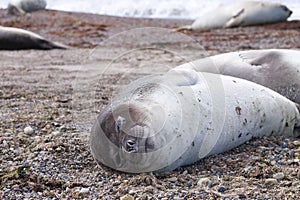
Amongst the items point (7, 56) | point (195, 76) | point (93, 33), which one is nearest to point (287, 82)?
point (195, 76)

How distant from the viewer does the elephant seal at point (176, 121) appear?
250 centimetres

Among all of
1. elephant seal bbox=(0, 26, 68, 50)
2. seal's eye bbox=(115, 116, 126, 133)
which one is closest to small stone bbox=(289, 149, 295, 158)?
seal's eye bbox=(115, 116, 126, 133)

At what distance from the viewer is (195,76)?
3029mm

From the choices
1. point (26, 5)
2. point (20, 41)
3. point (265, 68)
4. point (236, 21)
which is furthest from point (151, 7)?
point (265, 68)

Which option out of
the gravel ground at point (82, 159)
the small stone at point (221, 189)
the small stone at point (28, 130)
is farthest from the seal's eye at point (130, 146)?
the small stone at point (28, 130)

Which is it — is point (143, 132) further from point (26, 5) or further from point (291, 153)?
point (26, 5)

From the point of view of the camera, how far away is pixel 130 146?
2467 millimetres

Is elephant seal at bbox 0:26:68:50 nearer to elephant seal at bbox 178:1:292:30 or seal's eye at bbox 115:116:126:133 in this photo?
elephant seal at bbox 178:1:292:30

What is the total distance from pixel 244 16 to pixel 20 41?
588cm

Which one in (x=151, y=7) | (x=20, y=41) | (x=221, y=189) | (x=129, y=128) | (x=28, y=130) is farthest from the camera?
(x=151, y=7)

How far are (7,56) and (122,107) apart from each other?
6054 mm

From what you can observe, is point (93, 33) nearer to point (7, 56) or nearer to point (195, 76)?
point (7, 56)

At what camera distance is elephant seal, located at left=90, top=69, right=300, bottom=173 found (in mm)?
2498

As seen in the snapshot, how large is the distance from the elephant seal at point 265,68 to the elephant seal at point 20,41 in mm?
5661
